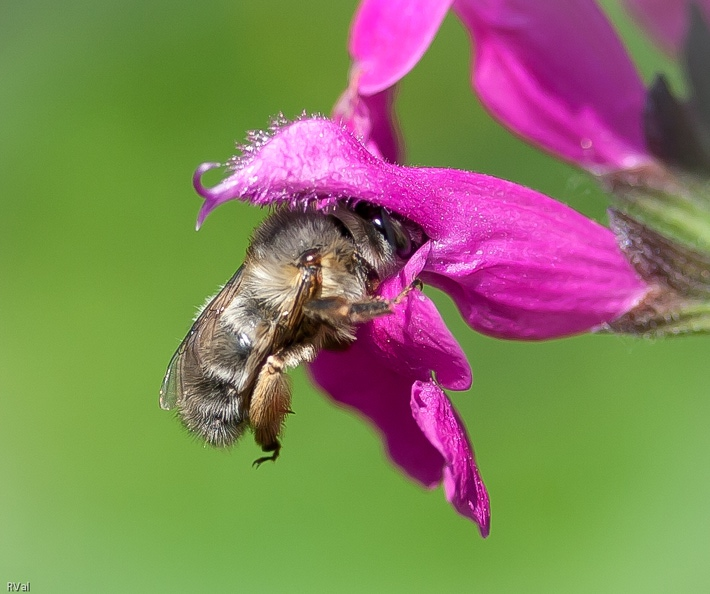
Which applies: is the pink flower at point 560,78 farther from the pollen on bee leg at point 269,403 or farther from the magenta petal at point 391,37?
the pollen on bee leg at point 269,403

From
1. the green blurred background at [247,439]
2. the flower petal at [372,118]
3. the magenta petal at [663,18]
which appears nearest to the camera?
the flower petal at [372,118]

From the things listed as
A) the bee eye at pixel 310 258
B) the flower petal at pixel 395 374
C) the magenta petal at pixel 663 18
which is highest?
the magenta petal at pixel 663 18

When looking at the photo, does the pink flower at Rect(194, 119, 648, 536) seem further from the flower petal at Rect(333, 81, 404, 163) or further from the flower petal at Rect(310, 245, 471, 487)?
the flower petal at Rect(333, 81, 404, 163)

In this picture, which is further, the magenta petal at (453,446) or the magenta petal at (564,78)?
the magenta petal at (564,78)

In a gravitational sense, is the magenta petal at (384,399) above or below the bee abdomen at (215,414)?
above

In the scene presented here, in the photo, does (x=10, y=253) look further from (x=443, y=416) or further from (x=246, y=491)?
(x=443, y=416)

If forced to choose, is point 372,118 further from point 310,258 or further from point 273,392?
point 273,392

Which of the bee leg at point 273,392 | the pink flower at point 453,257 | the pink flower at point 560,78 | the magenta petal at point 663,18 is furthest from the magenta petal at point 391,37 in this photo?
the magenta petal at point 663,18

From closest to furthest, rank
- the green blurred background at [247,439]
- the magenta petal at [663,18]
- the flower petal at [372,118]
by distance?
the flower petal at [372,118] → the magenta petal at [663,18] → the green blurred background at [247,439]

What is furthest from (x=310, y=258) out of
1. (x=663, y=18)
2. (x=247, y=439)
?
(x=247, y=439)
